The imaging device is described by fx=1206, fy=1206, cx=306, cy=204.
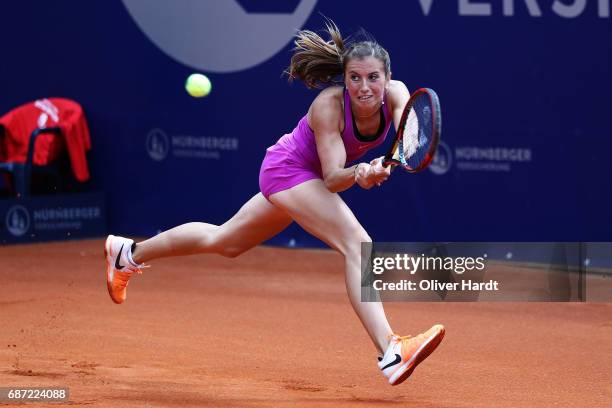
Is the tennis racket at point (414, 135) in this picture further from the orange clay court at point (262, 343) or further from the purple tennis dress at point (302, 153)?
the orange clay court at point (262, 343)

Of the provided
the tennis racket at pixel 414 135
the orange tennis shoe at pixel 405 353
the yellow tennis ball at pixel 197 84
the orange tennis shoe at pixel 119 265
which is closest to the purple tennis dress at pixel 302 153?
the tennis racket at pixel 414 135

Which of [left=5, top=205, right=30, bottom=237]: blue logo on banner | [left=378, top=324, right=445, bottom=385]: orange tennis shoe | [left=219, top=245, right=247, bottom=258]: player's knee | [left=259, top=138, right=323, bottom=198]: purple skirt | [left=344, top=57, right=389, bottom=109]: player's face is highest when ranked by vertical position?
[left=344, top=57, right=389, bottom=109]: player's face

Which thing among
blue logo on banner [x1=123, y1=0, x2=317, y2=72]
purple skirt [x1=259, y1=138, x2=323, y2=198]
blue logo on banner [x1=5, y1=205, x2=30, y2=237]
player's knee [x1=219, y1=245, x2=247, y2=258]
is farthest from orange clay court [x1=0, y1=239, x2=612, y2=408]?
blue logo on banner [x1=123, y1=0, x2=317, y2=72]

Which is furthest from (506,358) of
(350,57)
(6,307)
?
(6,307)

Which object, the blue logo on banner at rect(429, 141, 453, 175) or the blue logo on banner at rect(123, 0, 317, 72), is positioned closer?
the blue logo on banner at rect(429, 141, 453, 175)

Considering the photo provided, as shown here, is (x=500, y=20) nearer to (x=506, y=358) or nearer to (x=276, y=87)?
(x=276, y=87)

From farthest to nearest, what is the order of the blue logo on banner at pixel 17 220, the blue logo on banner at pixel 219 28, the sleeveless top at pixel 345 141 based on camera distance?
1. the blue logo on banner at pixel 17 220
2. the blue logo on banner at pixel 219 28
3. the sleeveless top at pixel 345 141

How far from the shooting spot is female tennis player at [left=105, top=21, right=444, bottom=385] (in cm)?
456

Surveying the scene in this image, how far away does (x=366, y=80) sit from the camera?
4707 millimetres

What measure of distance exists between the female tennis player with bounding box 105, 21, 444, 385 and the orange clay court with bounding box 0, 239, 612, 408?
39 centimetres

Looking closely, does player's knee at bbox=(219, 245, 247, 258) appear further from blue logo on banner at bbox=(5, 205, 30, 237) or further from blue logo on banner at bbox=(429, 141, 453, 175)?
blue logo on banner at bbox=(5, 205, 30, 237)

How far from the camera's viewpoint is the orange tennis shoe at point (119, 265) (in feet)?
18.5

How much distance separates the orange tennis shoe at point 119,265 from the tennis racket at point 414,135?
1.58m

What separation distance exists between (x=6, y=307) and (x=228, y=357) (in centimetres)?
188
